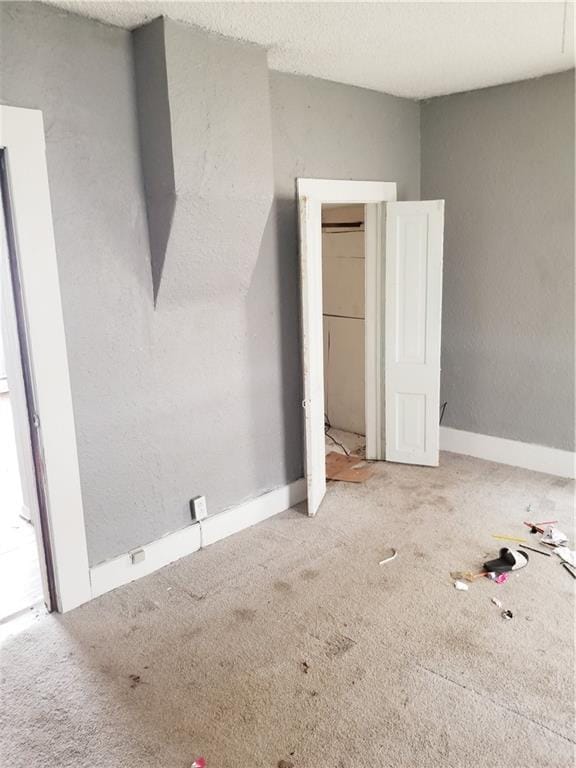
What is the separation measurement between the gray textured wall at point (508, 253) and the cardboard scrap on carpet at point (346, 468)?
0.84 meters

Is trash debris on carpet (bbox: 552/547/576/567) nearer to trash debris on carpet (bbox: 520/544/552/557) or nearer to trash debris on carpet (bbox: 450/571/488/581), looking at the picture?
trash debris on carpet (bbox: 520/544/552/557)

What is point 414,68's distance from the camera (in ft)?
12.1

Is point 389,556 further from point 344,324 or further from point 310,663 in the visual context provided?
point 344,324

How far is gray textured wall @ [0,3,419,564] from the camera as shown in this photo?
2.72 m

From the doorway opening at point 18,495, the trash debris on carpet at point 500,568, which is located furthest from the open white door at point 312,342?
the doorway opening at point 18,495

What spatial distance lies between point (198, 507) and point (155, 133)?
1872 mm

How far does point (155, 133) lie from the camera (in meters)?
2.88

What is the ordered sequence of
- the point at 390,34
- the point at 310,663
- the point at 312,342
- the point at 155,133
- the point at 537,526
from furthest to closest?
the point at 312,342 < the point at 537,526 < the point at 390,34 < the point at 155,133 < the point at 310,663

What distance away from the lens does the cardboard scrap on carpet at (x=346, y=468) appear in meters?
4.42

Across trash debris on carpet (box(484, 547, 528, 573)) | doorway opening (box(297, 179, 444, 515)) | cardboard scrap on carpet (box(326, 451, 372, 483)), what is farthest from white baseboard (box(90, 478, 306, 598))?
trash debris on carpet (box(484, 547, 528, 573))

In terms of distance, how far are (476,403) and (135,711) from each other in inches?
128

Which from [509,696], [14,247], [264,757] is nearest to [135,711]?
[264,757]

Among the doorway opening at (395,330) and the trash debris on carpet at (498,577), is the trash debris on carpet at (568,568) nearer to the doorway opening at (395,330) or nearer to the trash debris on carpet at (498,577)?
the trash debris on carpet at (498,577)

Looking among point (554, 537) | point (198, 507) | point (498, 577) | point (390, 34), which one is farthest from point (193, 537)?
point (390, 34)
